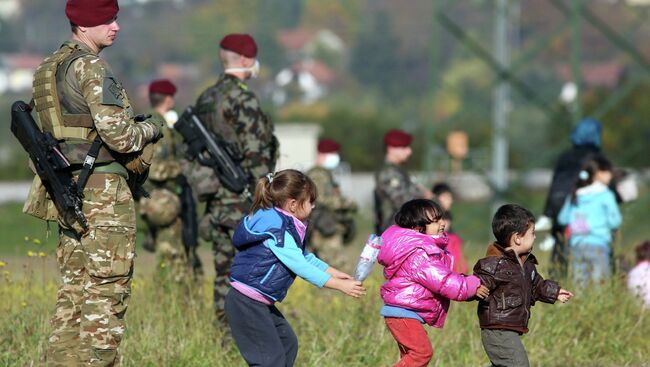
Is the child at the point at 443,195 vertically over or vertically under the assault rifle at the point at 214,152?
over

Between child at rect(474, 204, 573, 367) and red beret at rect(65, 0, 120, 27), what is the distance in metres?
2.04

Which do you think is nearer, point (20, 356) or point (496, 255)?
point (496, 255)

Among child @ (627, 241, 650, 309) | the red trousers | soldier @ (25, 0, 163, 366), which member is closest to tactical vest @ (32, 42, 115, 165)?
soldier @ (25, 0, 163, 366)

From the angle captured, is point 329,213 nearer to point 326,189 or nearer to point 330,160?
point 326,189

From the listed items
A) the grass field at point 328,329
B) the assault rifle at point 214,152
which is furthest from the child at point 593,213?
the assault rifle at point 214,152

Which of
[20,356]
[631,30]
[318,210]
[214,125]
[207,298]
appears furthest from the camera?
[631,30]

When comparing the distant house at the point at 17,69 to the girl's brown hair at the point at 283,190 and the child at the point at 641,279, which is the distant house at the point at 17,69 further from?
the girl's brown hair at the point at 283,190

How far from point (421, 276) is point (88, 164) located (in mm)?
1576

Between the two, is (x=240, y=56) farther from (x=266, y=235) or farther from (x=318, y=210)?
(x=318, y=210)

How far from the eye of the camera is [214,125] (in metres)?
8.00

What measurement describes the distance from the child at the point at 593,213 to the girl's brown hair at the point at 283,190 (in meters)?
3.79

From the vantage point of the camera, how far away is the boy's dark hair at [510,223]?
20.2 ft

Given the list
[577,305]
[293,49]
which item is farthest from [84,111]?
[293,49]

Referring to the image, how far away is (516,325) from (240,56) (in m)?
2.75
